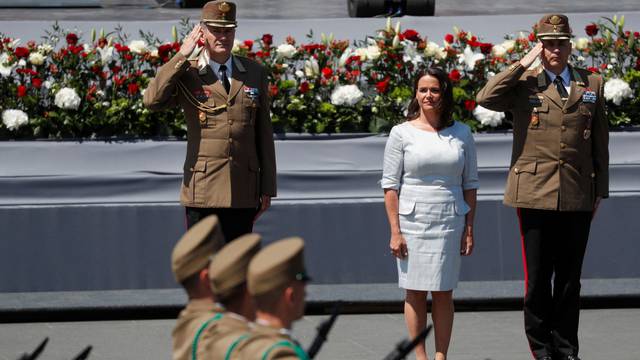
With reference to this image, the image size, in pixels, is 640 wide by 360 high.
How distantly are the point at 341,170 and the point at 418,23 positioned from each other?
1.42 metres

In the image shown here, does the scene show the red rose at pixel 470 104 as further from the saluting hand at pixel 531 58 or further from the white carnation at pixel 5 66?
the white carnation at pixel 5 66

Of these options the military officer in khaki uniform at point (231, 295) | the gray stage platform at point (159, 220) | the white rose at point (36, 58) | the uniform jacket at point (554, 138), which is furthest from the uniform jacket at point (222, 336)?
the white rose at point (36, 58)

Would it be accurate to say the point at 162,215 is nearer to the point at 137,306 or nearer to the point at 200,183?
the point at 137,306

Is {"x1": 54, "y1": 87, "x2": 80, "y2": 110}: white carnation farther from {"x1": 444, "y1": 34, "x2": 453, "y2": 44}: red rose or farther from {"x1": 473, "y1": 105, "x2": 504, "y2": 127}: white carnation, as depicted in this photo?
{"x1": 473, "y1": 105, "x2": 504, "y2": 127}: white carnation

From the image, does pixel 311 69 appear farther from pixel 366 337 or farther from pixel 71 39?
pixel 366 337

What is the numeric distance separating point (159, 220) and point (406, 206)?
2484 mm

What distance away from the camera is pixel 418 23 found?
985 centimetres

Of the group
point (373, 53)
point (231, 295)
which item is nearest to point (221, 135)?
point (373, 53)

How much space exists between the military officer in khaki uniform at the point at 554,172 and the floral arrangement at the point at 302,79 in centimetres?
214

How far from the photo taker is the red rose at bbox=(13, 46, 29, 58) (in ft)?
30.0

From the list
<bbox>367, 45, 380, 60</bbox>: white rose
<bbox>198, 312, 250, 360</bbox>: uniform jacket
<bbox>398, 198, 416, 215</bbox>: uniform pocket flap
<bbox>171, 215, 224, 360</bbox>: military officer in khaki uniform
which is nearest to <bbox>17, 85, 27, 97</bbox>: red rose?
<bbox>367, 45, 380, 60</bbox>: white rose

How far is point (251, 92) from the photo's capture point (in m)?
7.03

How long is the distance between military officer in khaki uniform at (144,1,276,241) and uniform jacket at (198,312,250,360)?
3069 mm

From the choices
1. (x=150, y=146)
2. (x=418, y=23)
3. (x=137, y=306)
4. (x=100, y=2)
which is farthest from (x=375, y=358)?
(x=100, y=2)
